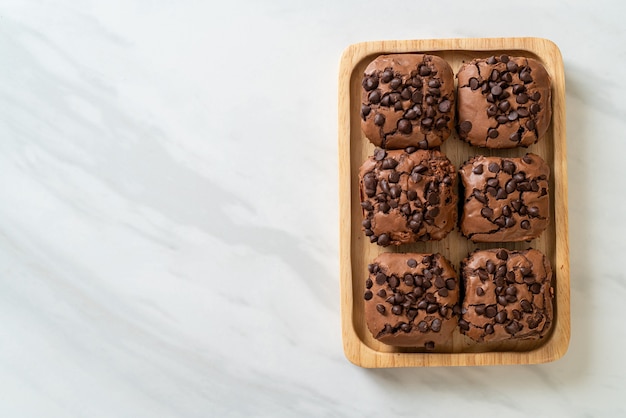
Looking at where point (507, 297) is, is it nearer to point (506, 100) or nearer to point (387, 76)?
point (506, 100)

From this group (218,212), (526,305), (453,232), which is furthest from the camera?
(218,212)

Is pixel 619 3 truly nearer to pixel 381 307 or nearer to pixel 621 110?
pixel 621 110

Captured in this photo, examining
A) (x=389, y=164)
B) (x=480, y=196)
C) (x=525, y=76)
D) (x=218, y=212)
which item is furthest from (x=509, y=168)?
(x=218, y=212)

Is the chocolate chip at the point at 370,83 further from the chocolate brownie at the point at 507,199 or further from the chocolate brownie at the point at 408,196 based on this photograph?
the chocolate brownie at the point at 507,199

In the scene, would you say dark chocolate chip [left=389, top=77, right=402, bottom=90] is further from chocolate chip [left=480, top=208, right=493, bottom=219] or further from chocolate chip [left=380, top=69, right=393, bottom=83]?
chocolate chip [left=480, top=208, right=493, bottom=219]

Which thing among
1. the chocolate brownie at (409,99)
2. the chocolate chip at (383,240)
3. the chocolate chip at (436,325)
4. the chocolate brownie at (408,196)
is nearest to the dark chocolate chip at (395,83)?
the chocolate brownie at (409,99)

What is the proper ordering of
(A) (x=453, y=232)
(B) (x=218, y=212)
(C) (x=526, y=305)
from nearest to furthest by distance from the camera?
(C) (x=526, y=305), (A) (x=453, y=232), (B) (x=218, y=212)
